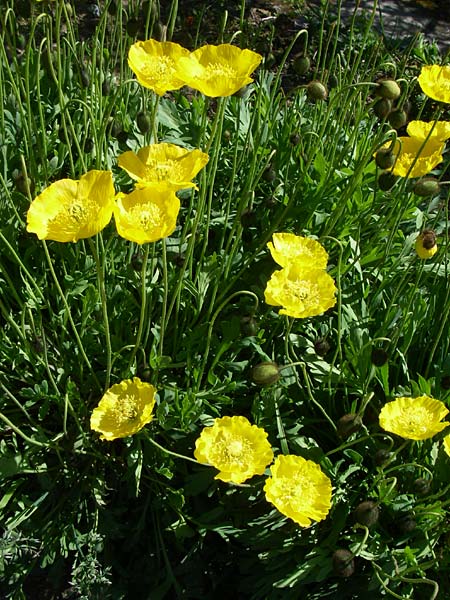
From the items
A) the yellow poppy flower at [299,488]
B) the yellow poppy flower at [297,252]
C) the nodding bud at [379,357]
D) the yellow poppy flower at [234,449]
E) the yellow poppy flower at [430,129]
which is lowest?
the yellow poppy flower at [299,488]

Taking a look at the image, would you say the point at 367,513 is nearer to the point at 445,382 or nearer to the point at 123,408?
the point at 445,382

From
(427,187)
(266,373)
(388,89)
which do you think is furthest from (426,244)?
(266,373)

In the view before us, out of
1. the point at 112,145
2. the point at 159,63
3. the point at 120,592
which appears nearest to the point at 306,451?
the point at 120,592

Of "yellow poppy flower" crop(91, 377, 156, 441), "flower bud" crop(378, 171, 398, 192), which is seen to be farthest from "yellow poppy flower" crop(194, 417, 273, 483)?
"flower bud" crop(378, 171, 398, 192)

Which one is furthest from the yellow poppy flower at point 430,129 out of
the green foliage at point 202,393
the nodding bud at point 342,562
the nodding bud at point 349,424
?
the nodding bud at point 342,562

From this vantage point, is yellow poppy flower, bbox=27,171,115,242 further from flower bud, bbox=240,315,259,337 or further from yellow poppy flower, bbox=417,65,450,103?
yellow poppy flower, bbox=417,65,450,103

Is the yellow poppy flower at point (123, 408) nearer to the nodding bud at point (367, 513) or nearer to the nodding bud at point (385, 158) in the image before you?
the nodding bud at point (367, 513)
